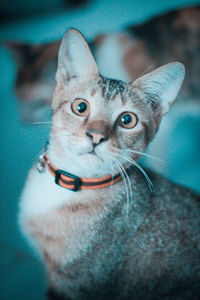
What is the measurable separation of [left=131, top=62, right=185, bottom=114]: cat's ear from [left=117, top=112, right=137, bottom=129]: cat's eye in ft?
0.30

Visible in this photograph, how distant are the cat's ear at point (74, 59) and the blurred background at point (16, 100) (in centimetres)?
25

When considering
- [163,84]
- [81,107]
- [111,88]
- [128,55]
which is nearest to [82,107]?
[81,107]

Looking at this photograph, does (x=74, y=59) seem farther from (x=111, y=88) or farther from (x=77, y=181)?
(x=77, y=181)

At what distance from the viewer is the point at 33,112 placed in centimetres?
98

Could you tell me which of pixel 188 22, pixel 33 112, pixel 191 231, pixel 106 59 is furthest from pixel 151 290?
pixel 188 22

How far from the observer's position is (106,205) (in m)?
0.67

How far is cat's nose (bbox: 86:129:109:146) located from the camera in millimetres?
547

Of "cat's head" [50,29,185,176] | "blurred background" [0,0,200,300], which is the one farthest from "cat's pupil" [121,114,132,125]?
"blurred background" [0,0,200,300]

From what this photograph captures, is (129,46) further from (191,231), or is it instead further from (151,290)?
(151,290)

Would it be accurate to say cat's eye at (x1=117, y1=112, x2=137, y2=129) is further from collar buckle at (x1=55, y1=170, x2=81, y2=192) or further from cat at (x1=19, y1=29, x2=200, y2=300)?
collar buckle at (x1=55, y1=170, x2=81, y2=192)

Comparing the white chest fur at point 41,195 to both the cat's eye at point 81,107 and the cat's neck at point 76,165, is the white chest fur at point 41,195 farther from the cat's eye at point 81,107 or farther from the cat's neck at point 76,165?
the cat's eye at point 81,107

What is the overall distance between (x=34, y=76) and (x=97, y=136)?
0.56 m

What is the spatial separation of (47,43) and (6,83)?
218 mm

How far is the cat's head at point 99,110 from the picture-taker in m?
0.58
